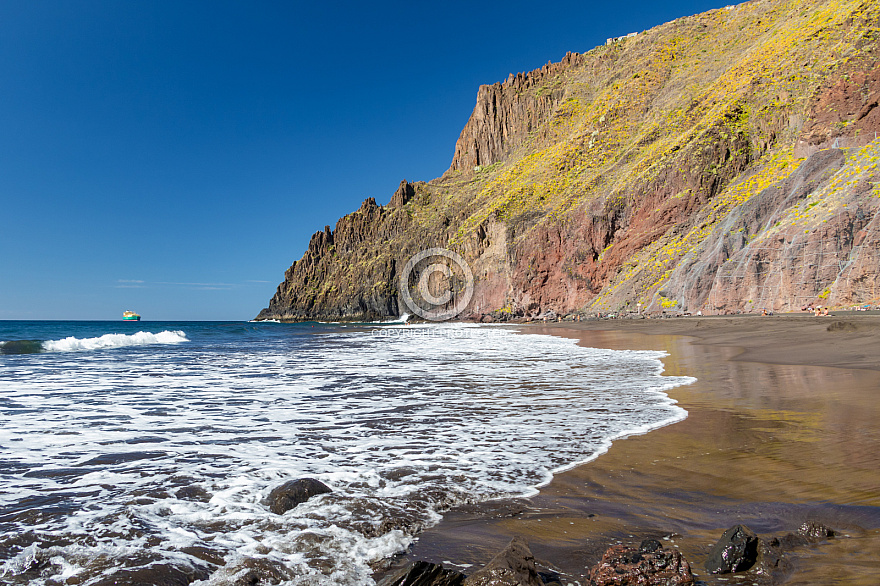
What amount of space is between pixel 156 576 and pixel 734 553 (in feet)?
11.1

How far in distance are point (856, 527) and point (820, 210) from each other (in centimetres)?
3630

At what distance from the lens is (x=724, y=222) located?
40438mm

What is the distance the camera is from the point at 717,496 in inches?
151

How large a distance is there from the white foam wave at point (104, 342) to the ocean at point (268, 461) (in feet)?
69.5

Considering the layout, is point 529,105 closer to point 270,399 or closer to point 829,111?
point 829,111

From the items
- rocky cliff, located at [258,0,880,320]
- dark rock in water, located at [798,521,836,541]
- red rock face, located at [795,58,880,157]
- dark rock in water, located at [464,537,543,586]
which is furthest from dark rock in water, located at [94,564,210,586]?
red rock face, located at [795,58,880,157]

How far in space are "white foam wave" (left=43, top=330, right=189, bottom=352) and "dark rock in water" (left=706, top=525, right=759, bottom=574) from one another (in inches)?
1354

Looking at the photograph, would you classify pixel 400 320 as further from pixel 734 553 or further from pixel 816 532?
pixel 734 553

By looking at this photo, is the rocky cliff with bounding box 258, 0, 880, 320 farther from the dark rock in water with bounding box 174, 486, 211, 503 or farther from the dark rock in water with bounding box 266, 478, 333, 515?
the dark rock in water with bounding box 174, 486, 211, 503

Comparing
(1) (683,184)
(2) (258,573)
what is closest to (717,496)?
(2) (258,573)

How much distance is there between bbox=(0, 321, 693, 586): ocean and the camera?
3080 millimetres

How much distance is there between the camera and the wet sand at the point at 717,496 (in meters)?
2.85

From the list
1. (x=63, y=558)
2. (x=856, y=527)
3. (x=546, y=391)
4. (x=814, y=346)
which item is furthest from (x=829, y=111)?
(x=63, y=558)

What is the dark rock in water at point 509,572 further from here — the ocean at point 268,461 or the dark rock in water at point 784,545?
the dark rock in water at point 784,545
